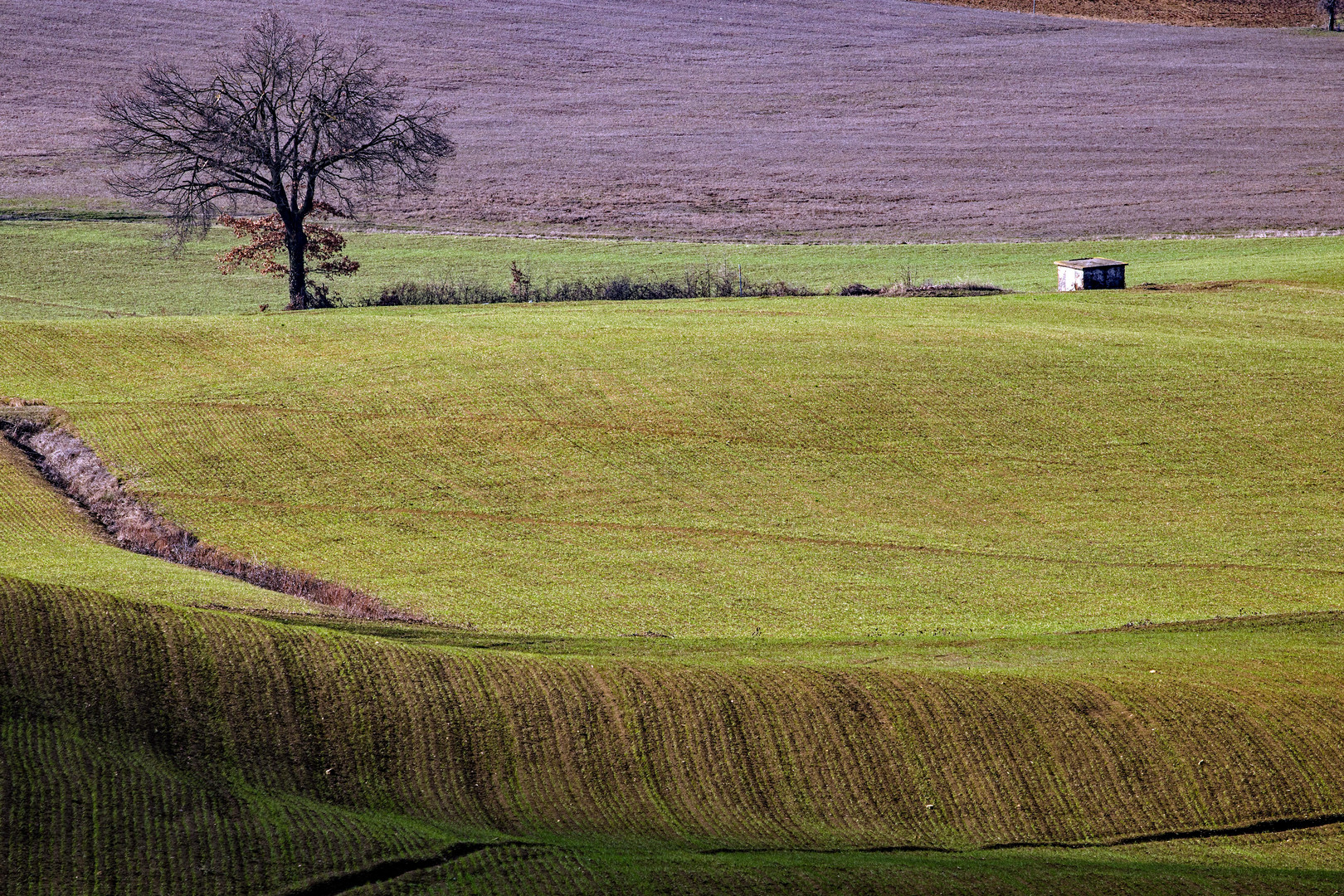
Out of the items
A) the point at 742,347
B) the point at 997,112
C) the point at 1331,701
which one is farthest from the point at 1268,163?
the point at 1331,701

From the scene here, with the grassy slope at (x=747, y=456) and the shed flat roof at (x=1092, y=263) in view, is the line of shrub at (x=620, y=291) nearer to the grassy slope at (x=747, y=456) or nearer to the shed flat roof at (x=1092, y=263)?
the shed flat roof at (x=1092, y=263)

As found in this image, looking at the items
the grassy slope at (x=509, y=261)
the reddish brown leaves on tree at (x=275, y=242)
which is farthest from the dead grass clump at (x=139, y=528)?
the grassy slope at (x=509, y=261)

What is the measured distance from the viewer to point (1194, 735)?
34.6 feet

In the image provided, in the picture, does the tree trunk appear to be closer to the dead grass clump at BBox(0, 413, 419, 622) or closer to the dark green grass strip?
the dead grass clump at BBox(0, 413, 419, 622)

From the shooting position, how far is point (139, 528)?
18141 mm

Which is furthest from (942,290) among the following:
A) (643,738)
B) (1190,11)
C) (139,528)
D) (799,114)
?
(1190,11)

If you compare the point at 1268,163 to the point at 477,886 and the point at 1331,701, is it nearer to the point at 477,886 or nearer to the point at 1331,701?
the point at 1331,701

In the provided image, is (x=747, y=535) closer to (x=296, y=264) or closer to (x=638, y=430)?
(x=638, y=430)

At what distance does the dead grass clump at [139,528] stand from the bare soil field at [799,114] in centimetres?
2944

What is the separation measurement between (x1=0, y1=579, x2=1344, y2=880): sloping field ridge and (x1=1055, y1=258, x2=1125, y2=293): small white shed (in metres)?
25.9

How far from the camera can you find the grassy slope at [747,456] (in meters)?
16.1

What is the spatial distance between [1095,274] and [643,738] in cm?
2888

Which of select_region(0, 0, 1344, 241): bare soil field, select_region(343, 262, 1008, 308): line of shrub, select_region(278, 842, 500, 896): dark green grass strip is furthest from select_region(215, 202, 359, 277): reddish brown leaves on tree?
select_region(278, 842, 500, 896): dark green grass strip

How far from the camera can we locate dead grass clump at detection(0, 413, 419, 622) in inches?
600
